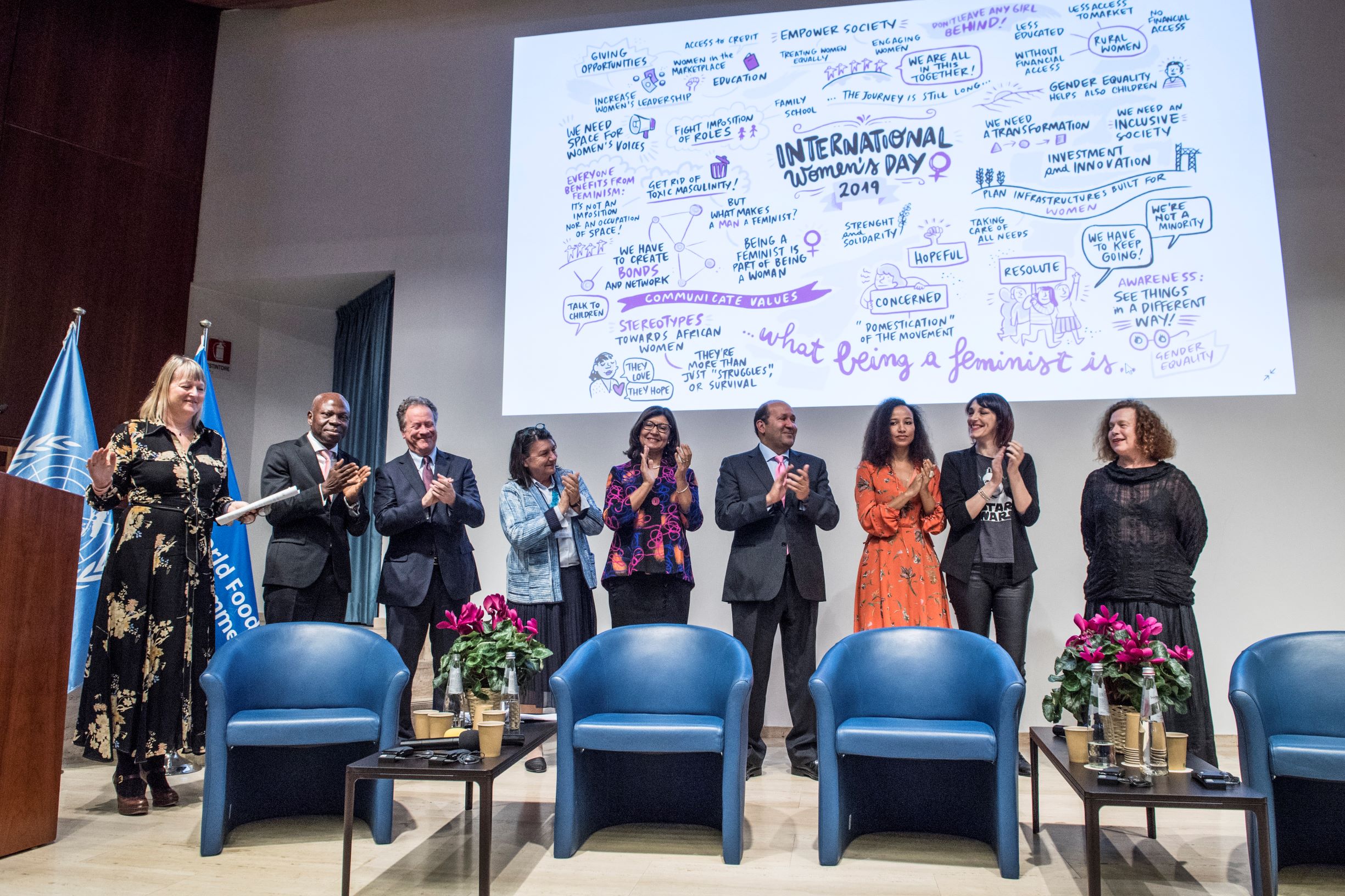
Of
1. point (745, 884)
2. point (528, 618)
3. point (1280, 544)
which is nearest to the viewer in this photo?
point (745, 884)

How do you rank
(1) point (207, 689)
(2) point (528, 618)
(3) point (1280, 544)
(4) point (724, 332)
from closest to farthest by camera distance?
(1) point (207, 689) < (2) point (528, 618) < (3) point (1280, 544) < (4) point (724, 332)

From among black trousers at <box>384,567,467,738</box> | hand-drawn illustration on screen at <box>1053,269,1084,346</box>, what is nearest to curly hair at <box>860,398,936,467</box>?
hand-drawn illustration on screen at <box>1053,269,1084,346</box>

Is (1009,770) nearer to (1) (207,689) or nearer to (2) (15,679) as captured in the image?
(1) (207,689)

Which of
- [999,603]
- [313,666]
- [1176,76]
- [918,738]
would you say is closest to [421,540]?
[313,666]

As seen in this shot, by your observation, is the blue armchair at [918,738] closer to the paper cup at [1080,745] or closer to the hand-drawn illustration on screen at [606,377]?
the paper cup at [1080,745]

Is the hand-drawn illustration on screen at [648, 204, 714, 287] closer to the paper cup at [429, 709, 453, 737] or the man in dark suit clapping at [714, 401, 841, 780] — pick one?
the man in dark suit clapping at [714, 401, 841, 780]

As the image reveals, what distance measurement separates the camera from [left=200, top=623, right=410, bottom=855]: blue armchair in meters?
2.65

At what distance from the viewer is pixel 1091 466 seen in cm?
436

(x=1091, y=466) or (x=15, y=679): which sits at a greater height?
(x=1091, y=466)

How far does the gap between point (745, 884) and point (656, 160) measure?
11.5 ft

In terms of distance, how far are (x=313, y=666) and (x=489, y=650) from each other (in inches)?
29.3

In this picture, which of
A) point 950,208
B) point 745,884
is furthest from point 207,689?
point 950,208

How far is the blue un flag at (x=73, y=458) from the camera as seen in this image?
395 cm

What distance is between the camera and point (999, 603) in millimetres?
3631
